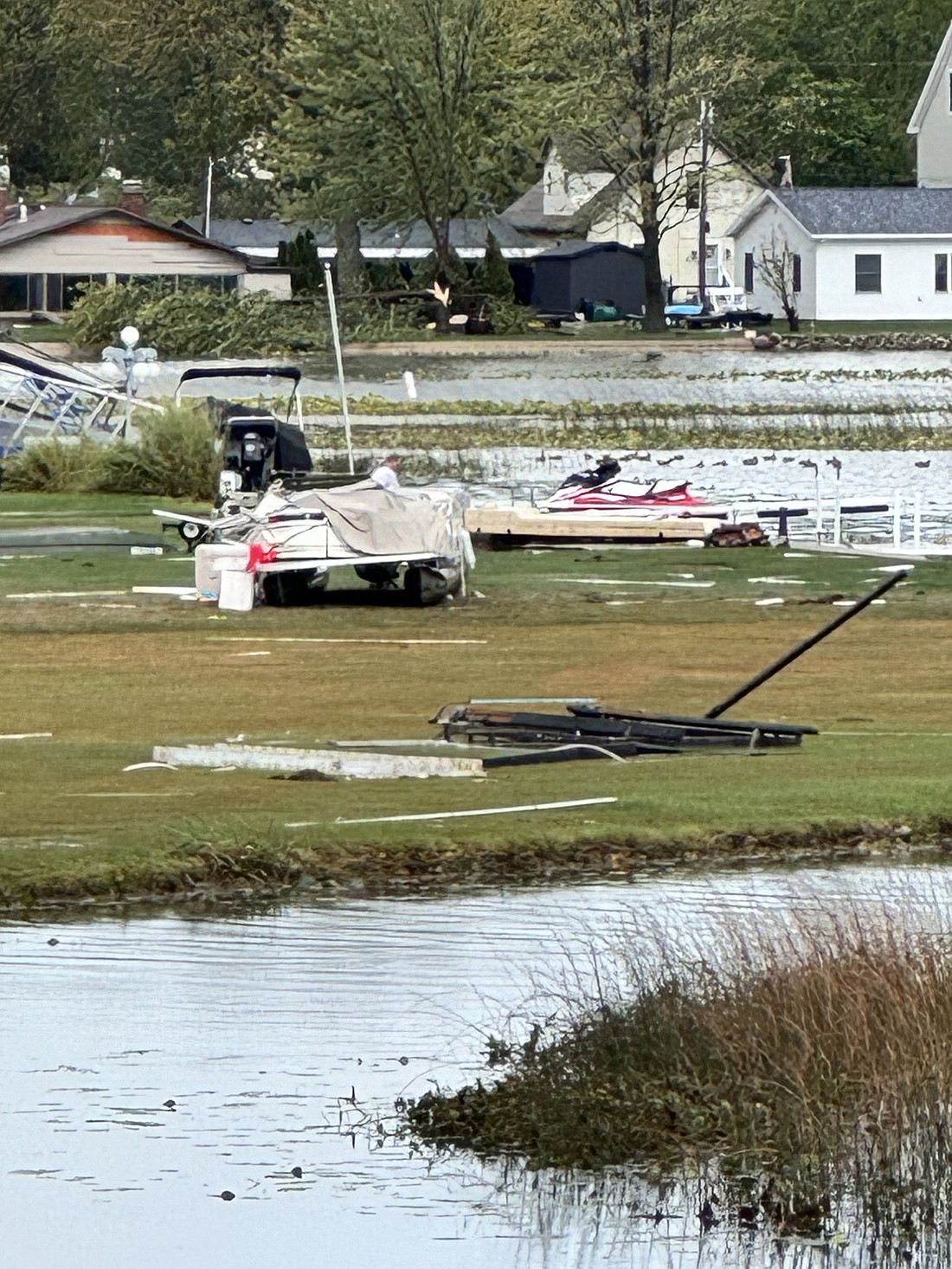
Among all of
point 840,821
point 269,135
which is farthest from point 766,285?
point 840,821

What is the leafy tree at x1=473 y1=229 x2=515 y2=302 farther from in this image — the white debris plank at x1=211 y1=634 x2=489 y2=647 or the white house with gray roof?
the white debris plank at x1=211 y1=634 x2=489 y2=647

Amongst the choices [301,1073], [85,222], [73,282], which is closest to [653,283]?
[85,222]

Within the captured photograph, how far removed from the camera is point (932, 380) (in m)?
76.8

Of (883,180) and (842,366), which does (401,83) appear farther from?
(883,180)

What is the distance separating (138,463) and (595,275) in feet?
195

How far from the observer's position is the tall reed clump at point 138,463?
41969 millimetres

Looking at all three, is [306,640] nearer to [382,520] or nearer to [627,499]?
[382,520]

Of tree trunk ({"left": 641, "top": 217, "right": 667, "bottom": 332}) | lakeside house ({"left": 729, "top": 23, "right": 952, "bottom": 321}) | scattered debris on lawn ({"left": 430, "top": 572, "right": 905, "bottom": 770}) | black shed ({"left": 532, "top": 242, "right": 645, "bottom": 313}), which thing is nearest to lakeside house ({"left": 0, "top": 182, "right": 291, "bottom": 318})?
black shed ({"left": 532, "top": 242, "right": 645, "bottom": 313})

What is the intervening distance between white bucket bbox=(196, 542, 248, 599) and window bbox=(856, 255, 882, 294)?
220 ft

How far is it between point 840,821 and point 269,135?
318 feet

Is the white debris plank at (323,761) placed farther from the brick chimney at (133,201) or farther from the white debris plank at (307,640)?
the brick chimney at (133,201)

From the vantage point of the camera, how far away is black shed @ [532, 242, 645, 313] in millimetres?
99688

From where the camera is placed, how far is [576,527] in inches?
1453

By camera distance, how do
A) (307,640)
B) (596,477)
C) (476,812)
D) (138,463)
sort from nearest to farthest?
(476,812) → (307,640) → (596,477) → (138,463)
